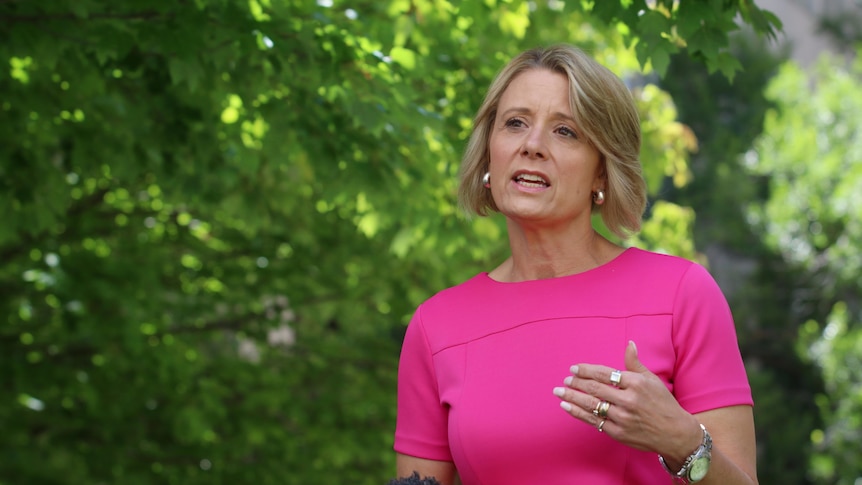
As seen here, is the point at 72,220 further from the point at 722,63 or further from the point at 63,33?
A: the point at 722,63

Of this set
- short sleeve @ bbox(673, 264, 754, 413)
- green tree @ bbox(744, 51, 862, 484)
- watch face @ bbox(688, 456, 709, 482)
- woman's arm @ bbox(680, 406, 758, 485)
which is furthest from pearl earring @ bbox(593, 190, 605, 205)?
green tree @ bbox(744, 51, 862, 484)

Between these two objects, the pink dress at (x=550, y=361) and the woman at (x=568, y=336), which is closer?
the woman at (x=568, y=336)

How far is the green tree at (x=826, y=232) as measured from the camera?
21906 mm

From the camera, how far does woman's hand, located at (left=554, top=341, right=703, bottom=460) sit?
2.11m

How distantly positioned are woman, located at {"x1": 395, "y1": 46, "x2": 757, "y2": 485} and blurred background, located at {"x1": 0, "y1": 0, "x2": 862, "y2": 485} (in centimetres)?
151

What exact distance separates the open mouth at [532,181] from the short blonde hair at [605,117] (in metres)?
0.13

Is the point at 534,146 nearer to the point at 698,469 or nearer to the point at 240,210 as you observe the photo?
the point at 698,469

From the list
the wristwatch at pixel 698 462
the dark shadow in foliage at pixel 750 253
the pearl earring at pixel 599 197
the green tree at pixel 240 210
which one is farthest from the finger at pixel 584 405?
the dark shadow in foliage at pixel 750 253

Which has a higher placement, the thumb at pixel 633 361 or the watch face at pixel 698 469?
the thumb at pixel 633 361

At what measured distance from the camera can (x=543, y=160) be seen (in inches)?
101

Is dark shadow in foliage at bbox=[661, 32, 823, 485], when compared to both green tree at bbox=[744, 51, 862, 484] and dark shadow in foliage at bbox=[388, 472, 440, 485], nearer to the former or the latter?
green tree at bbox=[744, 51, 862, 484]

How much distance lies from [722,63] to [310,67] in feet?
4.82

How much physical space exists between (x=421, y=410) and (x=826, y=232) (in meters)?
21.9

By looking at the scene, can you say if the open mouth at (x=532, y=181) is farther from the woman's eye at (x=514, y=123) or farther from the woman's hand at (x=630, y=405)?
the woman's hand at (x=630, y=405)
